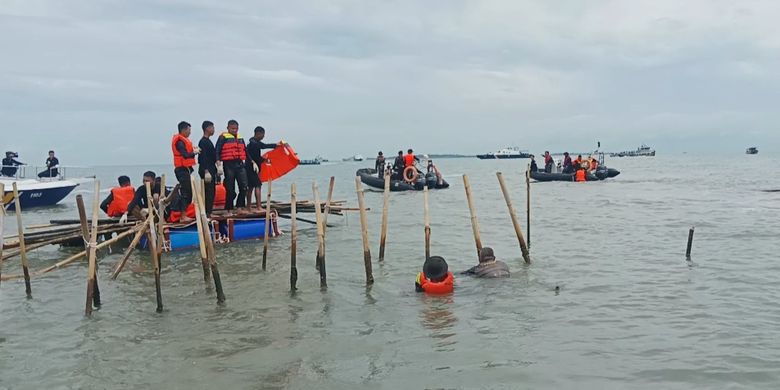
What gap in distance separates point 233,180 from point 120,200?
2679 millimetres

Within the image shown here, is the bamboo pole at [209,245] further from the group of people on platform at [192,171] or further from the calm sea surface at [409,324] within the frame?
the group of people on platform at [192,171]

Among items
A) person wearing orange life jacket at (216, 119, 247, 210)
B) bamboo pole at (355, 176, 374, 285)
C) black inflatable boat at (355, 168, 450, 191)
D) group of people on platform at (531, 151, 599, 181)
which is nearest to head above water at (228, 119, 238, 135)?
person wearing orange life jacket at (216, 119, 247, 210)

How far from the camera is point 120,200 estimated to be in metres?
14.9

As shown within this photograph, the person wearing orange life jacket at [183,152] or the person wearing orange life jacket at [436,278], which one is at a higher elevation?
the person wearing orange life jacket at [183,152]

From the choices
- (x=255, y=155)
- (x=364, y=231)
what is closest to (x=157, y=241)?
(x=364, y=231)

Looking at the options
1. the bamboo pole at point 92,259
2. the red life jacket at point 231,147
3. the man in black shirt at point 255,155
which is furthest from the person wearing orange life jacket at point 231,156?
the bamboo pole at point 92,259

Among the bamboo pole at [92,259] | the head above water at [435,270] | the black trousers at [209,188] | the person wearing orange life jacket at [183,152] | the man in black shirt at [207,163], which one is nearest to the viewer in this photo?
the bamboo pole at [92,259]

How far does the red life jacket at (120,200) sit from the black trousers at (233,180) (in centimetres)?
226

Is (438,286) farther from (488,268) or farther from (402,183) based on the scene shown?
(402,183)

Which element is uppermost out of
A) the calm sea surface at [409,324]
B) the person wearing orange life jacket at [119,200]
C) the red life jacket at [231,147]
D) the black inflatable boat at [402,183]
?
the red life jacket at [231,147]

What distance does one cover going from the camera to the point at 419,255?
14359mm

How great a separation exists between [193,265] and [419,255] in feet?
Answer: 16.3

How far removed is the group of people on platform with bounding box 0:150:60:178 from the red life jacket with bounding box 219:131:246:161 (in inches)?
728

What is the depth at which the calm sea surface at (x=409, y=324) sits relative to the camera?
6.64 m
